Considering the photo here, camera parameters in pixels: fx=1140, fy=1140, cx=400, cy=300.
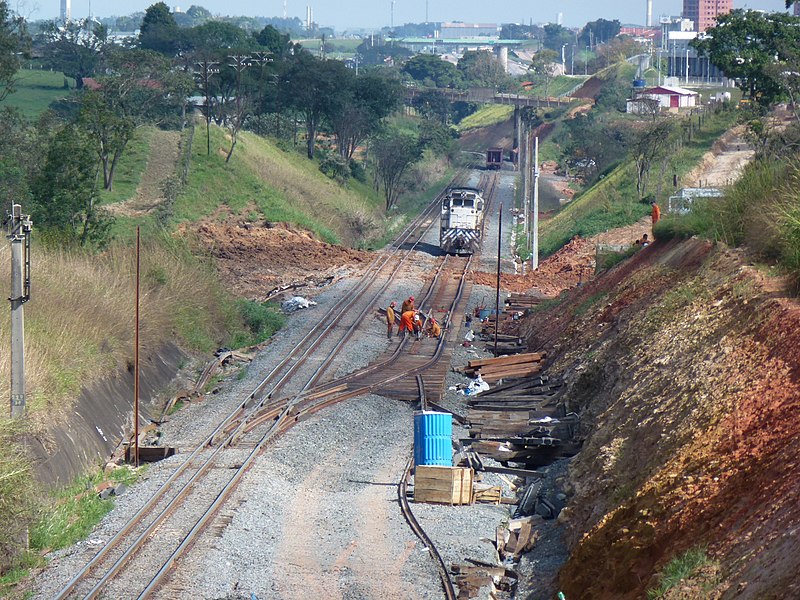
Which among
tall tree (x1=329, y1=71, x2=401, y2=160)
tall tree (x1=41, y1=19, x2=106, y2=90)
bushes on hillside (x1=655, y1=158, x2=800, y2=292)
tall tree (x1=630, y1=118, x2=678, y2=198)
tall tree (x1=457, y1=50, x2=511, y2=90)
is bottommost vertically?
bushes on hillside (x1=655, y1=158, x2=800, y2=292)

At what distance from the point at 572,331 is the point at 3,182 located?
1941 centimetres

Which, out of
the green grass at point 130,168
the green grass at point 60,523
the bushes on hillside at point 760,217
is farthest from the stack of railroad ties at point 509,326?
the green grass at point 130,168

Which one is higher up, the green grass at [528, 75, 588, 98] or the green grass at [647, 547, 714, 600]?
the green grass at [528, 75, 588, 98]

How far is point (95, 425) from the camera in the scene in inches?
810

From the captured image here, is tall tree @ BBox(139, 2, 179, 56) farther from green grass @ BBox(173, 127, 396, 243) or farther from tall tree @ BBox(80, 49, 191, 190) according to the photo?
green grass @ BBox(173, 127, 396, 243)

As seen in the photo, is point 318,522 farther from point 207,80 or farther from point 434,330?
point 207,80

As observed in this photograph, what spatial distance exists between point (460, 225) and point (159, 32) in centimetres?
6556

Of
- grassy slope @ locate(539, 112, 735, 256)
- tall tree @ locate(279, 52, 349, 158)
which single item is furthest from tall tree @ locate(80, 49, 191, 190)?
grassy slope @ locate(539, 112, 735, 256)

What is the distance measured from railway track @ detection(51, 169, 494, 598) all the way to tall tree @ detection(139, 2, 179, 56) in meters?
75.6

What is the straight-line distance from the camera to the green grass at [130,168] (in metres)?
52.1

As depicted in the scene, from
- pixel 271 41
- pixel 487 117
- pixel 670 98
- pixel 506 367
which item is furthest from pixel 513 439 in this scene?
pixel 487 117

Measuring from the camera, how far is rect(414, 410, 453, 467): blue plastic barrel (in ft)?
59.5

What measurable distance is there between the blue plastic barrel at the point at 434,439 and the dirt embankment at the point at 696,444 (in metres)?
2.07

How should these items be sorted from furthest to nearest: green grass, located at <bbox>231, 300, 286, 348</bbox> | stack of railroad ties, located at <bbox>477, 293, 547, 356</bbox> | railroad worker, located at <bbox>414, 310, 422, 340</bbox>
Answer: green grass, located at <bbox>231, 300, 286, 348</bbox>, railroad worker, located at <bbox>414, 310, 422, 340</bbox>, stack of railroad ties, located at <bbox>477, 293, 547, 356</bbox>
